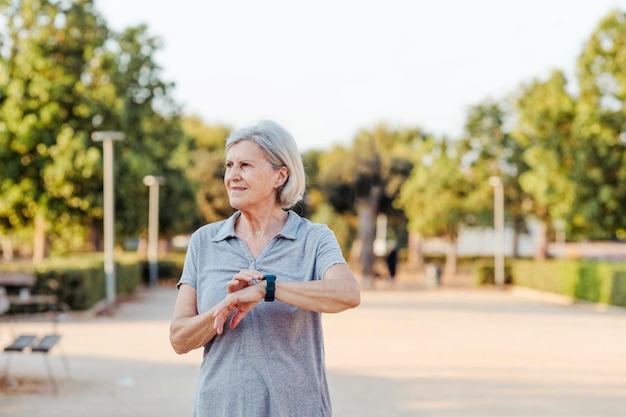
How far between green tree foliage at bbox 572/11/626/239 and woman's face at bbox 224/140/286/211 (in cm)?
3475

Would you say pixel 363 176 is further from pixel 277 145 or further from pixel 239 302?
pixel 239 302

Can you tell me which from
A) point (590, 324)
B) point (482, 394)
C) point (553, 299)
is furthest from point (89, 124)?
point (482, 394)

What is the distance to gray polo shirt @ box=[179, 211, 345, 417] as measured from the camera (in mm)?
3275

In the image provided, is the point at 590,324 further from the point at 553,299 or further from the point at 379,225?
the point at 379,225

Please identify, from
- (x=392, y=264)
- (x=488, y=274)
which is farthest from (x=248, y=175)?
(x=488, y=274)

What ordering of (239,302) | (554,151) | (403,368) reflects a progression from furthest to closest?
(554,151), (403,368), (239,302)

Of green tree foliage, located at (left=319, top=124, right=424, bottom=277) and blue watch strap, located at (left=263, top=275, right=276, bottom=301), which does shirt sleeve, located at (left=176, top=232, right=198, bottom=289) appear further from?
green tree foliage, located at (left=319, top=124, right=424, bottom=277)

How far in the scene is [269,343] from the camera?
10.8 ft

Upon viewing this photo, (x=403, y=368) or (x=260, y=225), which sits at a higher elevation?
(x=260, y=225)

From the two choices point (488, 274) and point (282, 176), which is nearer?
point (282, 176)

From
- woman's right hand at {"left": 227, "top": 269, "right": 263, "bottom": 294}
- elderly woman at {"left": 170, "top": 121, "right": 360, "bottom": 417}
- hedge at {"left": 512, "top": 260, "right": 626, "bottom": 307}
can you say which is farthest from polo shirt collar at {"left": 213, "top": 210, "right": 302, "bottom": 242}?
hedge at {"left": 512, "top": 260, "right": 626, "bottom": 307}

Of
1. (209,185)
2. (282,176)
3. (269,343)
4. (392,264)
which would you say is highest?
(209,185)

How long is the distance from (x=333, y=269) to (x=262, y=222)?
0.34 meters

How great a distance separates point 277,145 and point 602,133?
1389 inches
